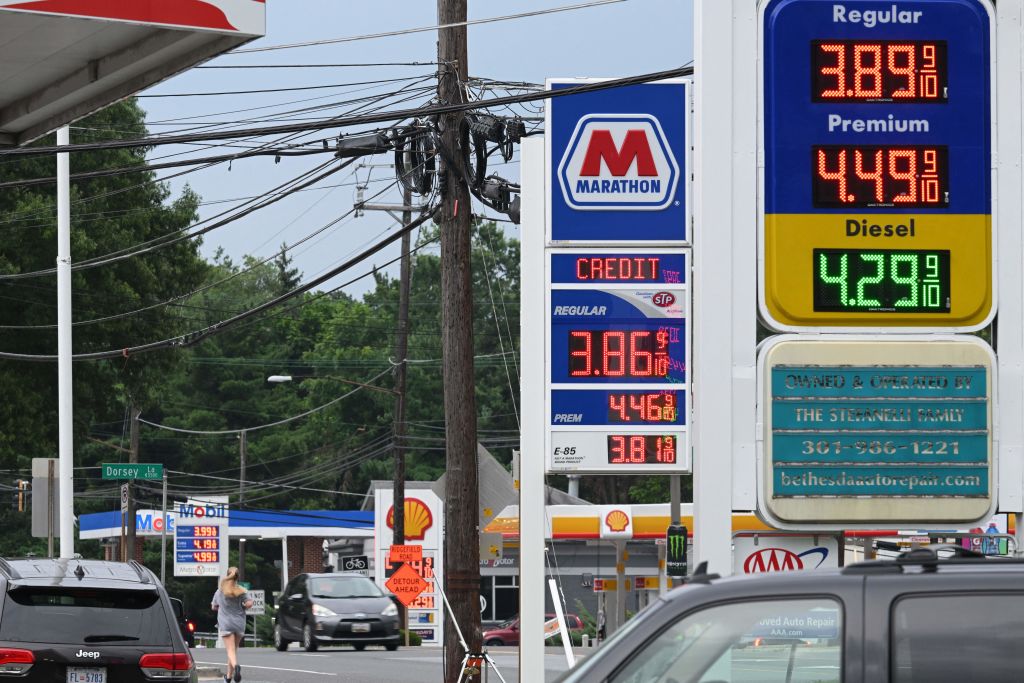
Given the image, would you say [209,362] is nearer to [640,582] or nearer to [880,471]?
[640,582]

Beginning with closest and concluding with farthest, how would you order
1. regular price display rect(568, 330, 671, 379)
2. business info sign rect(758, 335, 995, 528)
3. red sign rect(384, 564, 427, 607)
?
business info sign rect(758, 335, 995, 528)
regular price display rect(568, 330, 671, 379)
red sign rect(384, 564, 427, 607)

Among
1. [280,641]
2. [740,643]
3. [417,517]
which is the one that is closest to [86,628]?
[740,643]

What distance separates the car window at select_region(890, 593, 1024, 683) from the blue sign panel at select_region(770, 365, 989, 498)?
479cm

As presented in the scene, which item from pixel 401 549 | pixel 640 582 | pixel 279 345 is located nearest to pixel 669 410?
pixel 401 549

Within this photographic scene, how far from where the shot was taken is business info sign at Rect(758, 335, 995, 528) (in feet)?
33.8

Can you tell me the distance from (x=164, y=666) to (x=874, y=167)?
267 inches

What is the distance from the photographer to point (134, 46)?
12.3 m

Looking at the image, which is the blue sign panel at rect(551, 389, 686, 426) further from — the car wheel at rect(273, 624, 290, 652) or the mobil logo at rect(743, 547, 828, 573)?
the car wheel at rect(273, 624, 290, 652)

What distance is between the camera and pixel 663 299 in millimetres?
16922

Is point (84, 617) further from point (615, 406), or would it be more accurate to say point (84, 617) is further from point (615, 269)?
point (615, 269)

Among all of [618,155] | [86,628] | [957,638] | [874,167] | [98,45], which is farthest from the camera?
[618,155]

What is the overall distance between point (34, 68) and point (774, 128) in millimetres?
5713

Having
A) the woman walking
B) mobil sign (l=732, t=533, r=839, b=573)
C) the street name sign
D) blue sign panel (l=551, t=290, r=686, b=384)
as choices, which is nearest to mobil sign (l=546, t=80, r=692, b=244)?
blue sign panel (l=551, t=290, r=686, b=384)

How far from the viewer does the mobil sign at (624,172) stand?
17141 millimetres
